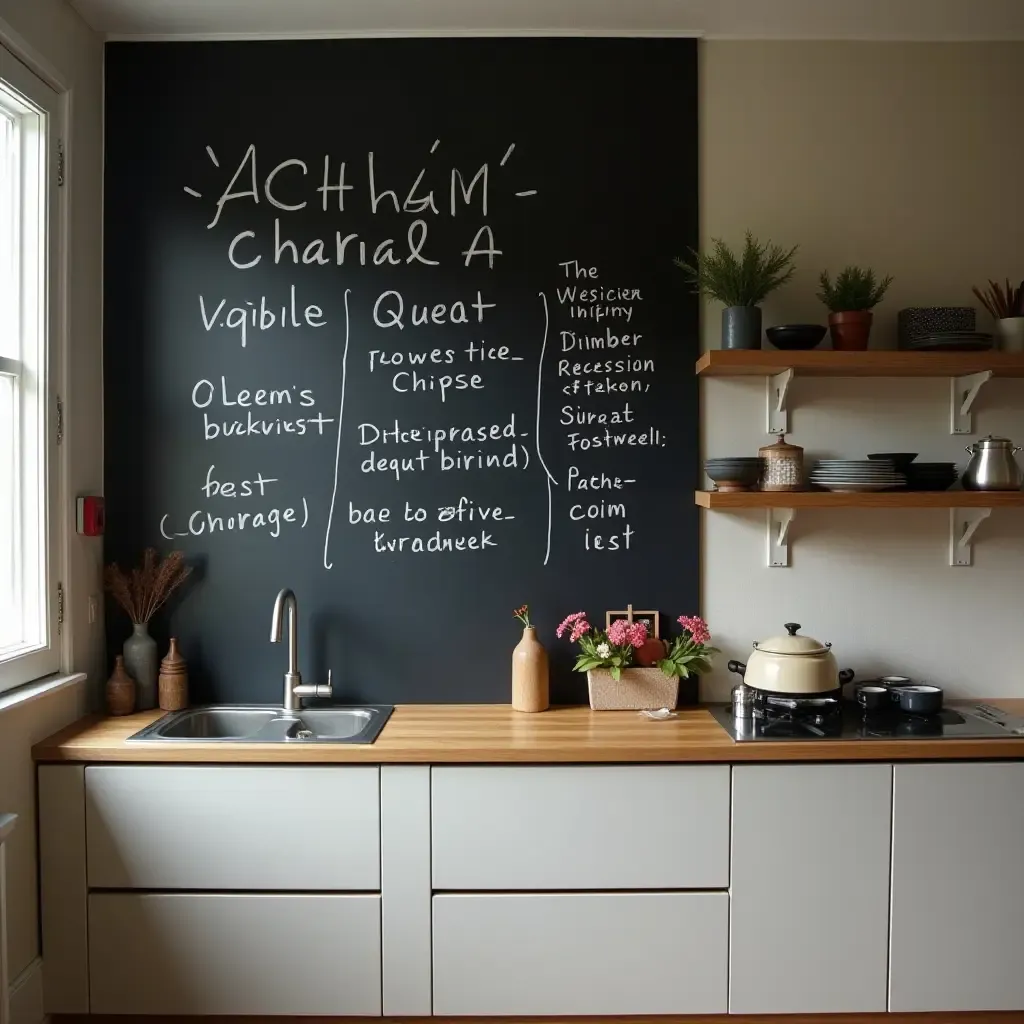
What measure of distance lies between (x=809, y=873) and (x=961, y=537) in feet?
3.65

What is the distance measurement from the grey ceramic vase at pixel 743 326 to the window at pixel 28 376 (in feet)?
6.07

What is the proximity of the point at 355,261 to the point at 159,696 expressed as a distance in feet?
4.61

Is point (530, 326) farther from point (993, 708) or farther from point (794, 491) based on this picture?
point (993, 708)

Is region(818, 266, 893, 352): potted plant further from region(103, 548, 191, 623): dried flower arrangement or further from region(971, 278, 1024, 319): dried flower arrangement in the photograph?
region(103, 548, 191, 623): dried flower arrangement

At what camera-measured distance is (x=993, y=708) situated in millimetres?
2482

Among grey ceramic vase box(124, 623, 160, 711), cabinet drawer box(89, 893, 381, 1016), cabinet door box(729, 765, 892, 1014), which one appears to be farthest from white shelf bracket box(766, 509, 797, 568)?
grey ceramic vase box(124, 623, 160, 711)

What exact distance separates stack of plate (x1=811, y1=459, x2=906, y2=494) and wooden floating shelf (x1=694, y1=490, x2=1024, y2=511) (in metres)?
0.03

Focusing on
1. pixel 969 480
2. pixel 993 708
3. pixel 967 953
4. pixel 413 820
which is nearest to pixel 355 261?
pixel 413 820

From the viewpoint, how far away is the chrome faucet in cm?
248

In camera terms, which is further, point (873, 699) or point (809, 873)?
point (873, 699)

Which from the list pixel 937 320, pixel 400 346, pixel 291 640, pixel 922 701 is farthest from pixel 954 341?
pixel 291 640

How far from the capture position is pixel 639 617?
8.60ft

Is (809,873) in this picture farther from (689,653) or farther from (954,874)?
(689,653)

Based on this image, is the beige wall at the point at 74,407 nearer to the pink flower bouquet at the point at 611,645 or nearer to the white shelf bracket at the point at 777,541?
the pink flower bouquet at the point at 611,645
